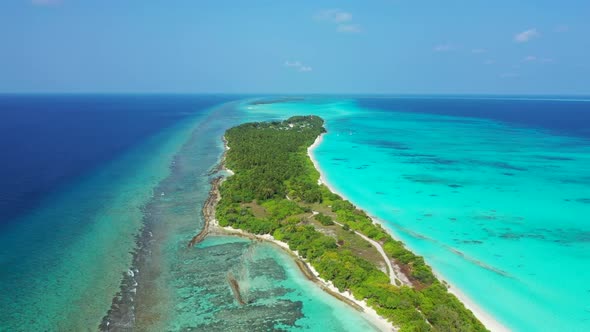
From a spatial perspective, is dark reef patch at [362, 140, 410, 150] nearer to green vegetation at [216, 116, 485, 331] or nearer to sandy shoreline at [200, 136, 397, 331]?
green vegetation at [216, 116, 485, 331]

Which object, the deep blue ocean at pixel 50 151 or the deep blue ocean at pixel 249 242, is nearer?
the deep blue ocean at pixel 249 242

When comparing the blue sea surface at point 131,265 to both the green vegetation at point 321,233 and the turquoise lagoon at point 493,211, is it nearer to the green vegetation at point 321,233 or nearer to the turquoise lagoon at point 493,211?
the green vegetation at point 321,233

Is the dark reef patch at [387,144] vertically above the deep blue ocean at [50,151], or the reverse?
the dark reef patch at [387,144]

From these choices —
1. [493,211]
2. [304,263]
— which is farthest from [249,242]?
[493,211]

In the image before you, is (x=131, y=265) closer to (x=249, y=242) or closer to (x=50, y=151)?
(x=249, y=242)

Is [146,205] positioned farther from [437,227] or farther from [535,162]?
[535,162]

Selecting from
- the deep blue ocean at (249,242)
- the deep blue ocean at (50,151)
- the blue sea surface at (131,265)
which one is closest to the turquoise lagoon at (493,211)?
the deep blue ocean at (249,242)

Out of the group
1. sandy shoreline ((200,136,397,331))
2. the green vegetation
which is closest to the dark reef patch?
the green vegetation
